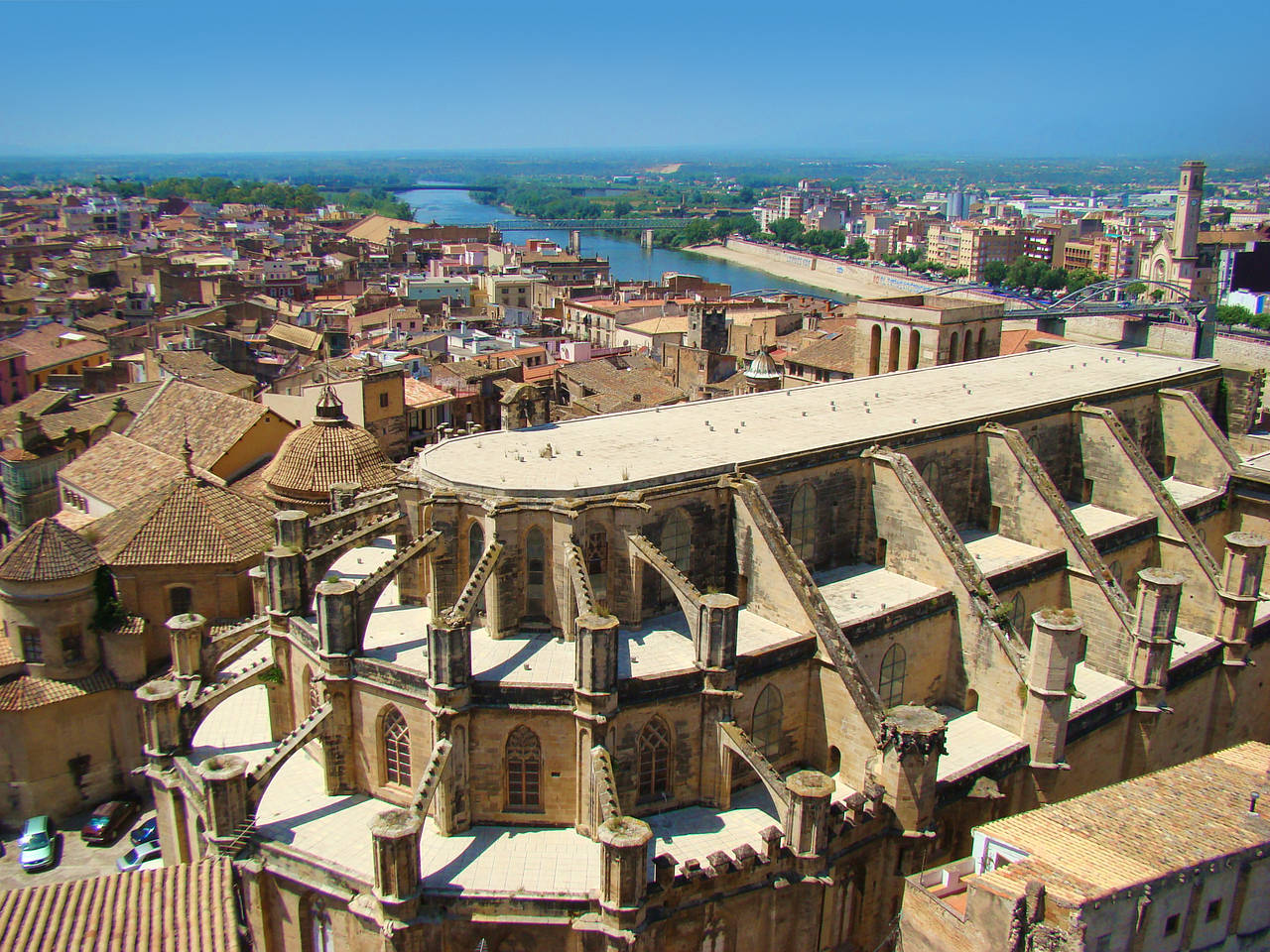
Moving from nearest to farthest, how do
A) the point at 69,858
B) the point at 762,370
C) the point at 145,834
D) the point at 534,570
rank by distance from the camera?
the point at 534,570 < the point at 69,858 < the point at 145,834 < the point at 762,370

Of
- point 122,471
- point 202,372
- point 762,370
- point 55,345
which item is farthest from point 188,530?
point 55,345

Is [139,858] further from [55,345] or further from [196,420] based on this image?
[55,345]

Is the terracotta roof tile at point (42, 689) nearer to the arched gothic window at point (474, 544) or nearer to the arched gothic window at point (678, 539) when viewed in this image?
the arched gothic window at point (474, 544)

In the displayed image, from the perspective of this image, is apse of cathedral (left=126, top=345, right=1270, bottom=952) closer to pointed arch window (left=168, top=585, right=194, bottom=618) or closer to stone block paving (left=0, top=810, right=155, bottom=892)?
pointed arch window (left=168, top=585, right=194, bottom=618)

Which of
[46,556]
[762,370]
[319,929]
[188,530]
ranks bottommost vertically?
[319,929]

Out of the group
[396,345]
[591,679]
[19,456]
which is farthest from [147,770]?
[396,345]

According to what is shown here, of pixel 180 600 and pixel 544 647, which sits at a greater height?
pixel 544 647
